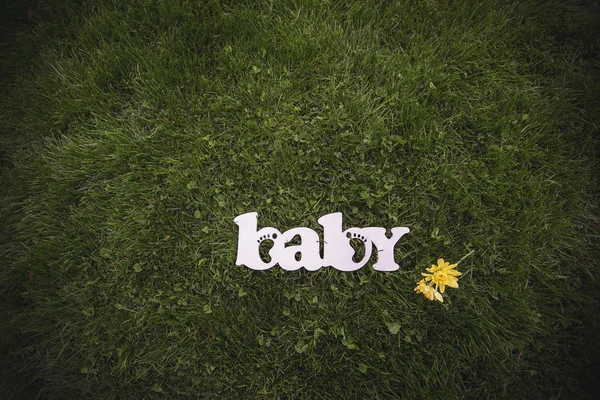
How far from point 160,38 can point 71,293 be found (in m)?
1.86

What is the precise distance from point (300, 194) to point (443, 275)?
974 mm

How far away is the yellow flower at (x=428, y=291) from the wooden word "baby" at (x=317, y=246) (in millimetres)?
178

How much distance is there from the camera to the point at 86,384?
7.61 feet

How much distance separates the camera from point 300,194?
239 cm

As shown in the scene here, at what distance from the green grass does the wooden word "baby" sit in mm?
71

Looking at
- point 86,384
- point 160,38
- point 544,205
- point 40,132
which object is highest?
point 160,38

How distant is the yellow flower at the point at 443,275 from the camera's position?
6.82 feet

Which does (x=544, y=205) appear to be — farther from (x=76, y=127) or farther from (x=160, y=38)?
(x=76, y=127)

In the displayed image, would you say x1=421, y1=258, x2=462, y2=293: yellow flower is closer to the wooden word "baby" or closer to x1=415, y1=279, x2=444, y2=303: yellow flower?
x1=415, y1=279, x2=444, y2=303: yellow flower

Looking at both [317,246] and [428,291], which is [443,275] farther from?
[317,246]

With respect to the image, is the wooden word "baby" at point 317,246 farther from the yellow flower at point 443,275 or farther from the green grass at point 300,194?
the yellow flower at point 443,275

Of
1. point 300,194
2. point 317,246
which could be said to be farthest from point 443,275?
point 300,194

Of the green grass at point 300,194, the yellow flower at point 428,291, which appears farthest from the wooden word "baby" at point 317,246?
the yellow flower at point 428,291

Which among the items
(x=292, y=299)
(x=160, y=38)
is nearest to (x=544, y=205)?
(x=292, y=299)
